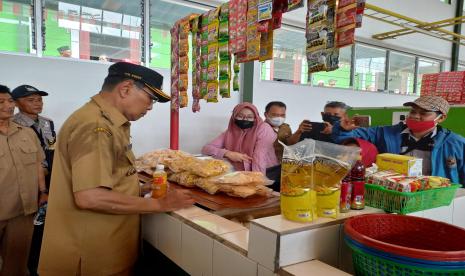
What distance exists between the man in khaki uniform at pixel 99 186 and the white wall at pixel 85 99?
2.63m

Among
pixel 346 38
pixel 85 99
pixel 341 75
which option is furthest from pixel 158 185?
pixel 341 75

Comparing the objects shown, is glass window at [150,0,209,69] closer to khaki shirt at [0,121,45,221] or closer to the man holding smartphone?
khaki shirt at [0,121,45,221]

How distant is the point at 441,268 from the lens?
781 mm

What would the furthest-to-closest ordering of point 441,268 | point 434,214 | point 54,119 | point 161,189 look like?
point 54,119
point 161,189
point 434,214
point 441,268

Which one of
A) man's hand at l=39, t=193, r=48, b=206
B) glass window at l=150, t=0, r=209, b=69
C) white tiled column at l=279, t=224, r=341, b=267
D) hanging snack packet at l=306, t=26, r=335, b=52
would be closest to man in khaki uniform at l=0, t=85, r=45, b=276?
man's hand at l=39, t=193, r=48, b=206

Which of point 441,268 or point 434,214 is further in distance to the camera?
point 434,214

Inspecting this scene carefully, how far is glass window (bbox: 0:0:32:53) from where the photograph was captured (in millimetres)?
3414

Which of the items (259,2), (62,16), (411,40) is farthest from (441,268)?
(411,40)

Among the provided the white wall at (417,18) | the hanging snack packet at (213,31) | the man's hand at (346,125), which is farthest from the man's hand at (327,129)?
the white wall at (417,18)

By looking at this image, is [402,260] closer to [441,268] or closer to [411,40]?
[441,268]

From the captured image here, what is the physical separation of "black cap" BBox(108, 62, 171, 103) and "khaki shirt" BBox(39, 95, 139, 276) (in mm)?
134

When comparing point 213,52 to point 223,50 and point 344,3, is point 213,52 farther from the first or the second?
point 344,3

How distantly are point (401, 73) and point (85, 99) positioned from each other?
6.62 metres

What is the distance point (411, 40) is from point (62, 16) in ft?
22.2
